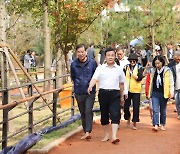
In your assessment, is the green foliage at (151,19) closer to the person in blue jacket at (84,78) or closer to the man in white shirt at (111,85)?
the person in blue jacket at (84,78)

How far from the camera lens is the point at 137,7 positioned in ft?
70.0

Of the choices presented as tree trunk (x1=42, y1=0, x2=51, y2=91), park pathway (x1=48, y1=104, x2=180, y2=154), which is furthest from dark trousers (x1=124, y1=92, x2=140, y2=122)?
tree trunk (x1=42, y1=0, x2=51, y2=91)

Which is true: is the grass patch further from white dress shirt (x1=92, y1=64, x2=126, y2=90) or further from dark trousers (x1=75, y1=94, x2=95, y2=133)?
white dress shirt (x1=92, y1=64, x2=126, y2=90)

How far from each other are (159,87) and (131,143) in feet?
5.55

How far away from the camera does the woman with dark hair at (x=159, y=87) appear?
9641 mm

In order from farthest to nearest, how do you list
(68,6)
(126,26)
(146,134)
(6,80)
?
(126,26)
(68,6)
(6,80)
(146,134)

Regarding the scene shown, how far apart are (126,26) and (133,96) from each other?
1383cm

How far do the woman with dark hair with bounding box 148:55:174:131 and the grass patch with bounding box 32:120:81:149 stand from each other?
1676 millimetres

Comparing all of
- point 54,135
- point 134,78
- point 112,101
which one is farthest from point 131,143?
point 134,78

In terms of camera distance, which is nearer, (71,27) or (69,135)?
(69,135)

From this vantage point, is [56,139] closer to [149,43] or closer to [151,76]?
[151,76]

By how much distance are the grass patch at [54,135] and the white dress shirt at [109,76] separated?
1.36 m

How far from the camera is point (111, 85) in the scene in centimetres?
834

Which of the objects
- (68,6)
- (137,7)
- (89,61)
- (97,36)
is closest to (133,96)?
(89,61)
